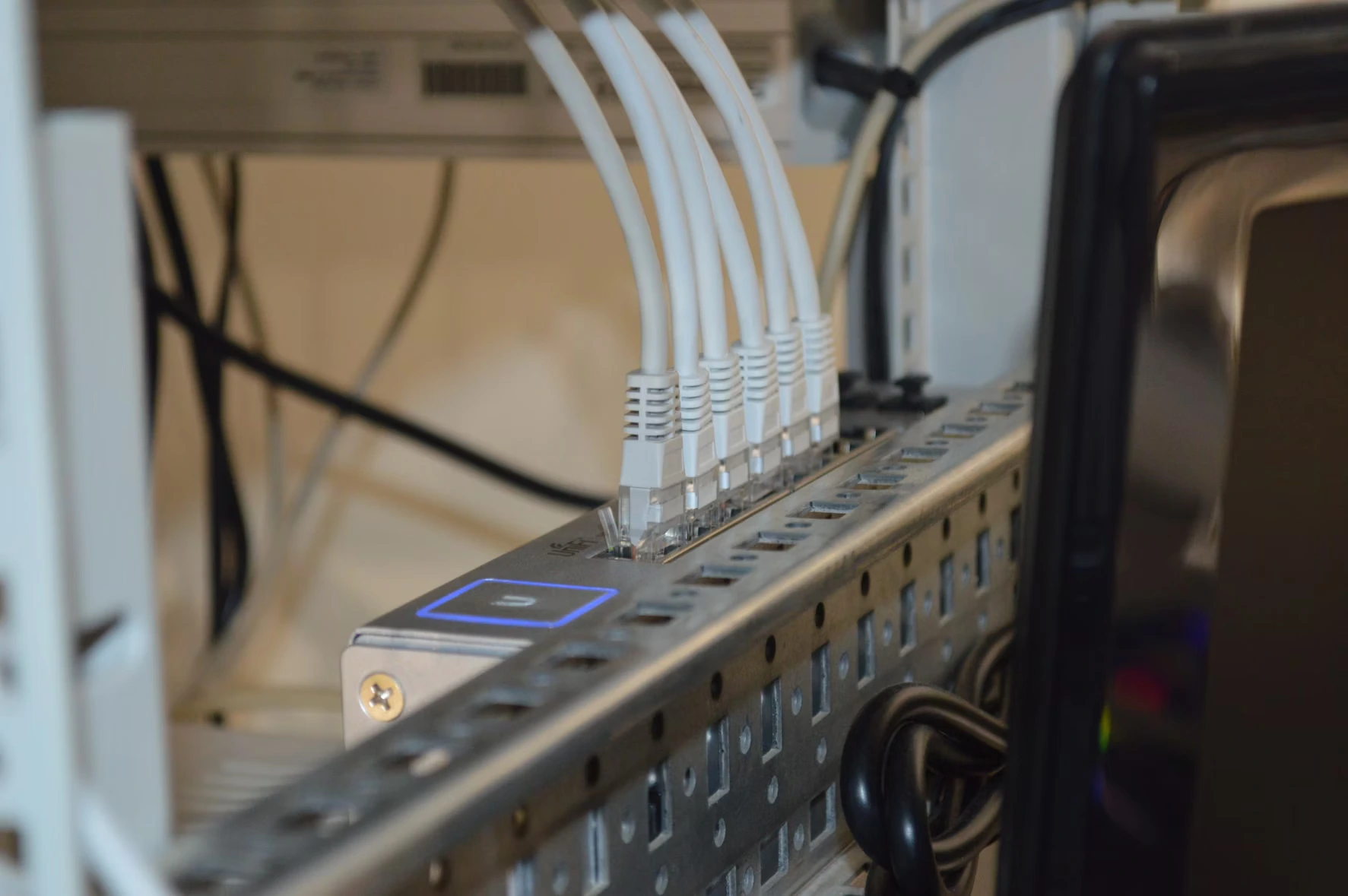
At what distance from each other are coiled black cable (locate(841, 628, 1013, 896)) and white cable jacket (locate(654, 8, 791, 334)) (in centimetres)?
17

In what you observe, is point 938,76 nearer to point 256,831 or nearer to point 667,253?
point 667,253

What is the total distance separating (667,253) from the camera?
1.49 feet

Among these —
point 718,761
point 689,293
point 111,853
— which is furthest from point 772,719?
point 111,853

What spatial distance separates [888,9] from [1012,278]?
150 millimetres

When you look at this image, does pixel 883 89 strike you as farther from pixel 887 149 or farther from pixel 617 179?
pixel 617 179

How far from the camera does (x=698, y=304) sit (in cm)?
48

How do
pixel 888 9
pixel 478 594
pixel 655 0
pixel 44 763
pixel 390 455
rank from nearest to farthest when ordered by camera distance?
pixel 44 763
pixel 478 594
pixel 655 0
pixel 888 9
pixel 390 455

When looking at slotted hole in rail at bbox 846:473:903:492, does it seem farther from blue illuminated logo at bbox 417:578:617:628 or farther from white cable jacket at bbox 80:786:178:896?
white cable jacket at bbox 80:786:178:896

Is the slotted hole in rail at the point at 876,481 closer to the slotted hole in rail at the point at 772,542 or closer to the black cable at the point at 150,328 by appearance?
the slotted hole in rail at the point at 772,542

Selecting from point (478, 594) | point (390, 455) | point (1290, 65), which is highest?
point (1290, 65)

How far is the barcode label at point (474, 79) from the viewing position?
738 millimetres

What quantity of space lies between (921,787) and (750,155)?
24cm

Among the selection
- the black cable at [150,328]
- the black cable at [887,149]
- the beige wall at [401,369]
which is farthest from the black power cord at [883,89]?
the black cable at [150,328]

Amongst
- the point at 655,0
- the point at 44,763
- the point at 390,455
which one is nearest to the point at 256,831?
the point at 44,763
